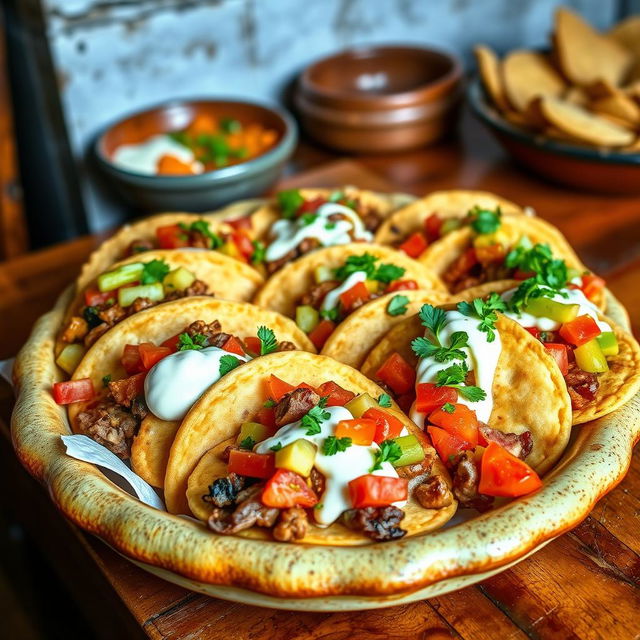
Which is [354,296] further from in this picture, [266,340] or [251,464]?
[251,464]

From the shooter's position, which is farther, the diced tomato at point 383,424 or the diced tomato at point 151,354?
the diced tomato at point 151,354

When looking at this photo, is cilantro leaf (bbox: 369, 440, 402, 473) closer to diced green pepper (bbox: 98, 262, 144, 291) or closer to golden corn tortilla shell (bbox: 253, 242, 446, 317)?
golden corn tortilla shell (bbox: 253, 242, 446, 317)

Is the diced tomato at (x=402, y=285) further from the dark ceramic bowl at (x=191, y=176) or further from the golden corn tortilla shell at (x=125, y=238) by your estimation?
the dark ceramic bowl at (x=191, y=176)

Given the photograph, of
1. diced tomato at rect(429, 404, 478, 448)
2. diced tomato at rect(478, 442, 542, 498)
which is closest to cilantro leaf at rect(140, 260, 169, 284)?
diced tomato at rect(429, 404, 478, 448)

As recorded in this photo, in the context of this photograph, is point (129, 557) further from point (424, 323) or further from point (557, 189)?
point (557, 189)

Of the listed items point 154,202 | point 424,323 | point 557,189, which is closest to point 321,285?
point 424,323


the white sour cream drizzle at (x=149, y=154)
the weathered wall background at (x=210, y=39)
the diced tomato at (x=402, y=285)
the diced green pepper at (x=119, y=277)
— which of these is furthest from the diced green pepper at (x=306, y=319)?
the weathered wall background at (x=210, y=39)

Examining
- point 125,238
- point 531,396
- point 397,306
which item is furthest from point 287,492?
point 125,238
